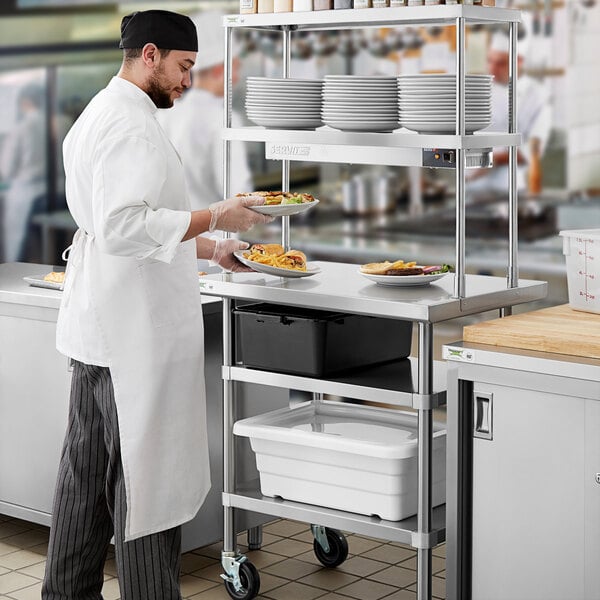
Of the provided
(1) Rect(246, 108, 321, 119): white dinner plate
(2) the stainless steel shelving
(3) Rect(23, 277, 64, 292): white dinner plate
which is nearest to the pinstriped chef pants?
(2) the stainless steel shelving

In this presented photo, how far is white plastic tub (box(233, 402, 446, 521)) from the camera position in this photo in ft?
10.1

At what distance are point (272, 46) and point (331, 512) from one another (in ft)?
8.51

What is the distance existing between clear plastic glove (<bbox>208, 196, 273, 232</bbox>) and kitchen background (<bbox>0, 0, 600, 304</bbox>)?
1.76 m

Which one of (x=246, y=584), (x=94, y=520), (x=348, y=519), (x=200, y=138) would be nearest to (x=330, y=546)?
(x=246, y=584)

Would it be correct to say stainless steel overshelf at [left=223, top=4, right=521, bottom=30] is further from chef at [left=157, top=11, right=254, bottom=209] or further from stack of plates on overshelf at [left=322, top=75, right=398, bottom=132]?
chef at [left=157, top=11, right=254, bottom=209]

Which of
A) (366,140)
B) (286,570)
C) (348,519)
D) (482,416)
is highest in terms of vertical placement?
(366,140)

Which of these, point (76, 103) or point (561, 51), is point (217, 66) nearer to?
point (76, 103)

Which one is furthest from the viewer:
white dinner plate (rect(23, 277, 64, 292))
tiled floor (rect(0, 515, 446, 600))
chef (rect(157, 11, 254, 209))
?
chef (rect(157, 11, 254, 209))

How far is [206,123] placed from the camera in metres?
5.37

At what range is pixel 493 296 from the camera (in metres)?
3.14

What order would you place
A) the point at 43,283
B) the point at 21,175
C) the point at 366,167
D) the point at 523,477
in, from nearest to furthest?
the point at 523,477
the point at 43,283
the point at 366,167
the point at 21,175

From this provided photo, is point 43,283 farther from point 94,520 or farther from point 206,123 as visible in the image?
point 206,123

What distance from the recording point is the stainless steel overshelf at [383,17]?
117 inches

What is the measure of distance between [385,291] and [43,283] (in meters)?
1.27
